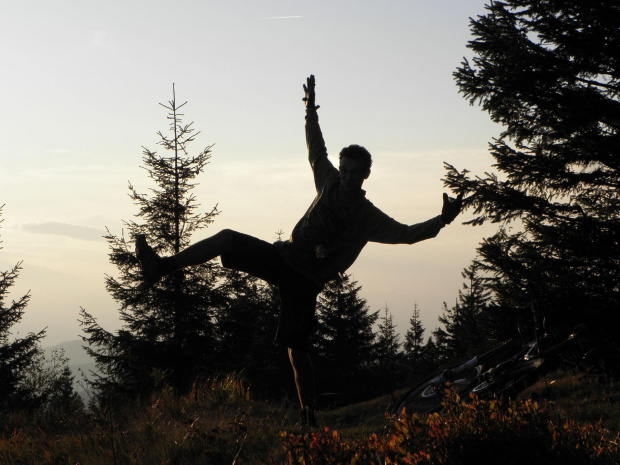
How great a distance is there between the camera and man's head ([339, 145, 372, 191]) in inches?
220

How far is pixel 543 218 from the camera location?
392 inches

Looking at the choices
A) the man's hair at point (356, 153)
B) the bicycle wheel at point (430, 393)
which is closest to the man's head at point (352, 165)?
the man's hair at point (356, 153)

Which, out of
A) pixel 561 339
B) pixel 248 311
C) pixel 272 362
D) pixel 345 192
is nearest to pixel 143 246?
pixel 345 192

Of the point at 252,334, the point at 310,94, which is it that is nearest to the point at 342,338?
the point at 252,334

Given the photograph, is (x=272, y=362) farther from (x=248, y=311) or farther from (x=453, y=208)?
(x=453, y=208)

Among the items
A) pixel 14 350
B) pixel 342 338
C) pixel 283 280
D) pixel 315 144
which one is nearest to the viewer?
pixel 283 280

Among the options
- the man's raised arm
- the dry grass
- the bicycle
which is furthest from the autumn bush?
the dry grass

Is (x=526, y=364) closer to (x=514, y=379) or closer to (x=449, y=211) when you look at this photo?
(x=514, y=379)

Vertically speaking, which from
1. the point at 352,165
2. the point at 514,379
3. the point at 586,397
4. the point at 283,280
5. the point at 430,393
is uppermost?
the point at 352,165

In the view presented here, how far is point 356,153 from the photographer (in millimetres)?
5613

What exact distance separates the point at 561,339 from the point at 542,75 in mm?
5496

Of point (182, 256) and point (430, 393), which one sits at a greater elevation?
point (182, 256)

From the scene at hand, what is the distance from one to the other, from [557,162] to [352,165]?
18.7 ft

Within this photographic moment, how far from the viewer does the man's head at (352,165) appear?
5.59m
